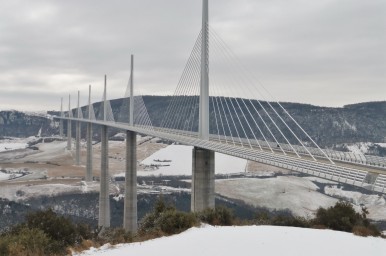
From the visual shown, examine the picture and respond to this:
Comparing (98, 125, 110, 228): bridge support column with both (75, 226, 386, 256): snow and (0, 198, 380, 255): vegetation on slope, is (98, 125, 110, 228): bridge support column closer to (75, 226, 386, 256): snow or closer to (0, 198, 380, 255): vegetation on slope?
(0, 198, 380, 255): vegetation on slope

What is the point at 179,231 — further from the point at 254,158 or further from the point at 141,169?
the point at 141,169

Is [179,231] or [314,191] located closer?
[179,231]

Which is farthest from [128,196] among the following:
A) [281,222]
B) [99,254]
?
[99,254]

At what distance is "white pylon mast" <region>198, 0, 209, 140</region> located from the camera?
84.3 ft

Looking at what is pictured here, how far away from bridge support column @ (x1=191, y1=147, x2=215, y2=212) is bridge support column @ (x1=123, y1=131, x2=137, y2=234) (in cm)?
2093

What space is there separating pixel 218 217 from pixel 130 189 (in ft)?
108

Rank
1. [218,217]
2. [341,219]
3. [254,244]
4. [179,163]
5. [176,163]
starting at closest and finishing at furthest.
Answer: [254,244], [218,217], [341,219], [176,163], [179,163]

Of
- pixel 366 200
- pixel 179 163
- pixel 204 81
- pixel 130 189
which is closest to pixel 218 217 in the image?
pixel 204 81

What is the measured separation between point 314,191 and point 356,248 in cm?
6862

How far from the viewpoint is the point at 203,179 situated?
25906 millimetres

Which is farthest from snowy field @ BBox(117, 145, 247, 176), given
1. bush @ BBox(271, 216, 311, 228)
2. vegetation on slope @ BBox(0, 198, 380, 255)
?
bush @ BBox(271, 216, 311, 228)

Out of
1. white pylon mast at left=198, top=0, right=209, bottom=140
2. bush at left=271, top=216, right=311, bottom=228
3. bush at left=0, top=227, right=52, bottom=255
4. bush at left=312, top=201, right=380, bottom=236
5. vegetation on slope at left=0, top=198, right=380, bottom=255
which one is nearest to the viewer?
bush at left=0, top=227, right=52, bottom=255

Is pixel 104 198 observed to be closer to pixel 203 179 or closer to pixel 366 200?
pixel 203 179

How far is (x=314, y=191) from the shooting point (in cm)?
7638
